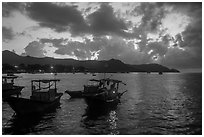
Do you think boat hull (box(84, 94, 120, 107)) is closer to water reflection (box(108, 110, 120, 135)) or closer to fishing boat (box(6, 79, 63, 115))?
water reflection (box(108, 110, 120, 135))

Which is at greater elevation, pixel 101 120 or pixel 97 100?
pixel 97 100

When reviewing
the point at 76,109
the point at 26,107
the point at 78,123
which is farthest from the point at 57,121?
the point at 76,109

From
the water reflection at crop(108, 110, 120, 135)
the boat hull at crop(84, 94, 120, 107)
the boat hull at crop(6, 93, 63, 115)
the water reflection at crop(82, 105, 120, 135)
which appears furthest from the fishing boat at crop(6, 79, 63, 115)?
the water reflection at crop(108, 110, 120, 135)

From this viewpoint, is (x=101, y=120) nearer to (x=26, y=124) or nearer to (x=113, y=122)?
(x=113, y=122)

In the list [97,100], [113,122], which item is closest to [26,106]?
[97,100]

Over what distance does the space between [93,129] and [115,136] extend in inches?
149

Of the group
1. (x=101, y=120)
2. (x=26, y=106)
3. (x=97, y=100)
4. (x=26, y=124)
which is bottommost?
(x=101, y=120)

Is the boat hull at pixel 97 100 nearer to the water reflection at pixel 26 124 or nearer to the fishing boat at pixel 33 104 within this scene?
the fishing boat at pixel 33 104

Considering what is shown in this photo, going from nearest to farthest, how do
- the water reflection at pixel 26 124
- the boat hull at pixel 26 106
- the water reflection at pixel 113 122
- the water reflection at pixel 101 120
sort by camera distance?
the water reflection at pixel 26 124 < the water reflection at pixel 113 122 < the water reflection at pixel 101 120 < the boat hull at pixel 26 106

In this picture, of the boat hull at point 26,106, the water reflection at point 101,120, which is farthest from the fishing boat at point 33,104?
the water reflection at point 101,120

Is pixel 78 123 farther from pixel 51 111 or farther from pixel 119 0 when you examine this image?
pixel 119 0

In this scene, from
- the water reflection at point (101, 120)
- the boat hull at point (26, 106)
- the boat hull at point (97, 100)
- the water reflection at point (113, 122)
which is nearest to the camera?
the water reflection at point (113, 122)

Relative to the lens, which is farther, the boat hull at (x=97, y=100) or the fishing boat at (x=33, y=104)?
the boat hull at (x=97, y=100)

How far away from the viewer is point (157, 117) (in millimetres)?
31531
